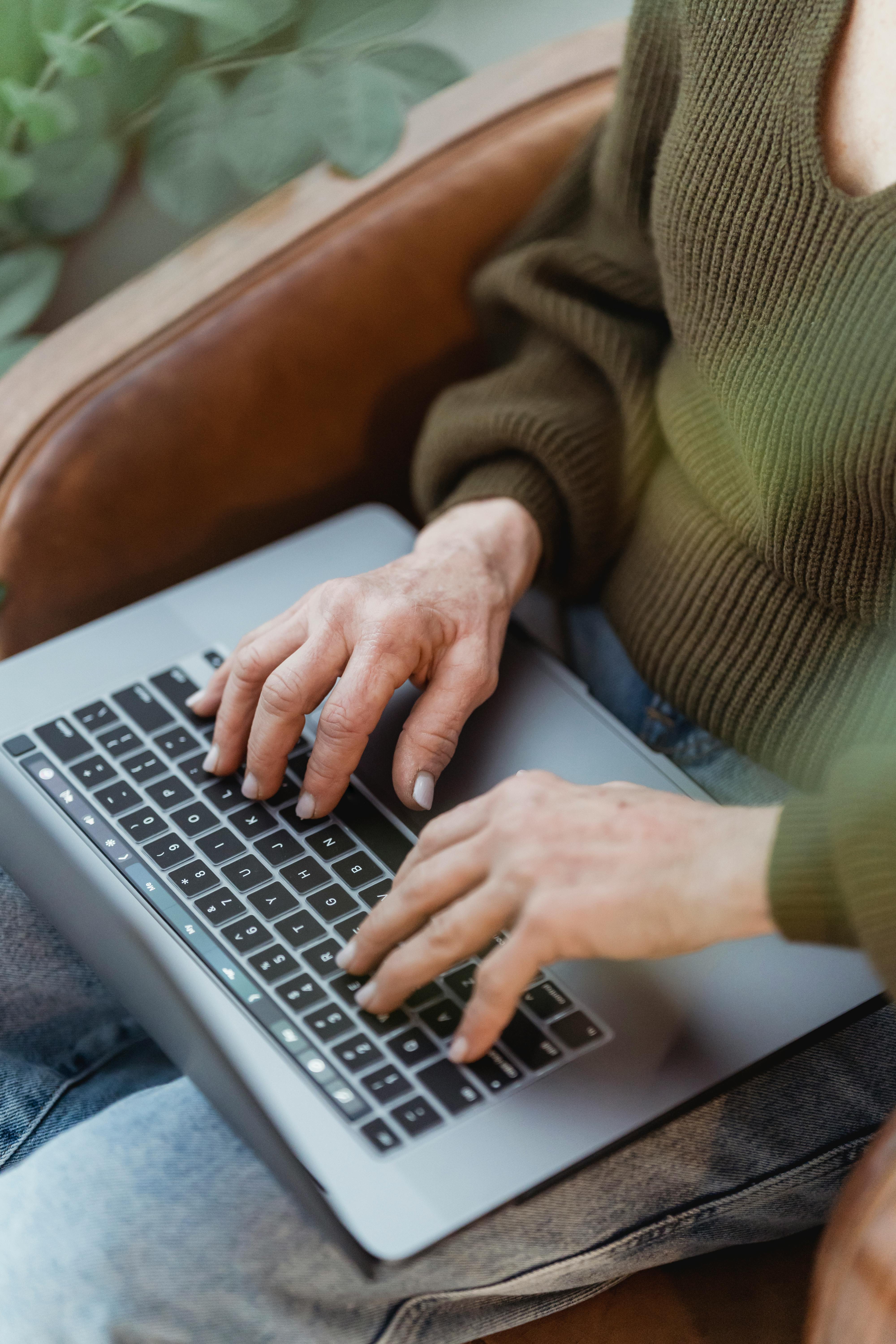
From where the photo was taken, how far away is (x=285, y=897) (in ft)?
1.92

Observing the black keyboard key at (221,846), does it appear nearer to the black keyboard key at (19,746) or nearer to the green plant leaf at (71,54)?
the black keyboard key at (19,746)

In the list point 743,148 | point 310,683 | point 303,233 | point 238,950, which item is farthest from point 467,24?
point 238,950

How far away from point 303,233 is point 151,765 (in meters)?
0.45

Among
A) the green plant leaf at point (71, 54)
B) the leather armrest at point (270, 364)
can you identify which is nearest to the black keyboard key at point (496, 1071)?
the leather armrest at point (270, 364)

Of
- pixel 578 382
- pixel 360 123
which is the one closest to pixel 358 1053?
pixel 578 382

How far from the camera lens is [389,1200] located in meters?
0.48

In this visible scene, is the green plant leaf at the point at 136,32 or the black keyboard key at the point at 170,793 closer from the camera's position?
the black keyboard key at the point at 170,793

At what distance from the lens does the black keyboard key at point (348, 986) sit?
1.78ft

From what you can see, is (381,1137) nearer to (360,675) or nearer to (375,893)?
(375,893)

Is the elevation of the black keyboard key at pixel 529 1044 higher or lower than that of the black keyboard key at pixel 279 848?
lower

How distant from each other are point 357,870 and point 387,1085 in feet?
0.40

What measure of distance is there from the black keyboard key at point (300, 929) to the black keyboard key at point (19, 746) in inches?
8.0

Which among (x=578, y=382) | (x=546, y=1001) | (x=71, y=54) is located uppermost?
(x=71, y=54)

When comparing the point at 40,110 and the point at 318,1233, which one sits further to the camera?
the point at 40,110
